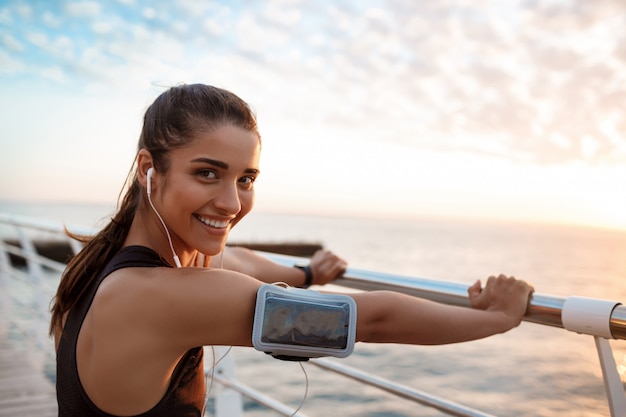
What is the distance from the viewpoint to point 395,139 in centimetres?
4322

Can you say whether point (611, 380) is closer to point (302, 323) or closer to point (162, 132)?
→ point (302, 323)

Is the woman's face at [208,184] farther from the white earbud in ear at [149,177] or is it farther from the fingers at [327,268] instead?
the fingers at [327,268]

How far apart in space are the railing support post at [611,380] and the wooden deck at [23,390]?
2688 mm

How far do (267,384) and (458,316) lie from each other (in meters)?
11.5

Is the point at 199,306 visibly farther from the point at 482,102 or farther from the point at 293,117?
the point at 482,102

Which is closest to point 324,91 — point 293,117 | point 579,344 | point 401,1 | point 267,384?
point 293,117

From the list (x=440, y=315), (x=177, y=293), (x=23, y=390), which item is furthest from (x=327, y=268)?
(x=23, y=390)

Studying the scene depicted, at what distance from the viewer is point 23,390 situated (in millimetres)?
3145

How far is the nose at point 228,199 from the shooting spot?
1.16 metres

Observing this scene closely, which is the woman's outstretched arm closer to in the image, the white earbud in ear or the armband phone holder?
the armband phone holder

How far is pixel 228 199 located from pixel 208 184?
0.17ft

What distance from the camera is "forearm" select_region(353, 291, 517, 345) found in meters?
1.12

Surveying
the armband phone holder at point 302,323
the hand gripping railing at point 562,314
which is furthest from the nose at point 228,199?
the hand gripping railing at point 562,314

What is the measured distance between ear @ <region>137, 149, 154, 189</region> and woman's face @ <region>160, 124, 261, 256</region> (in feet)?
0.21
